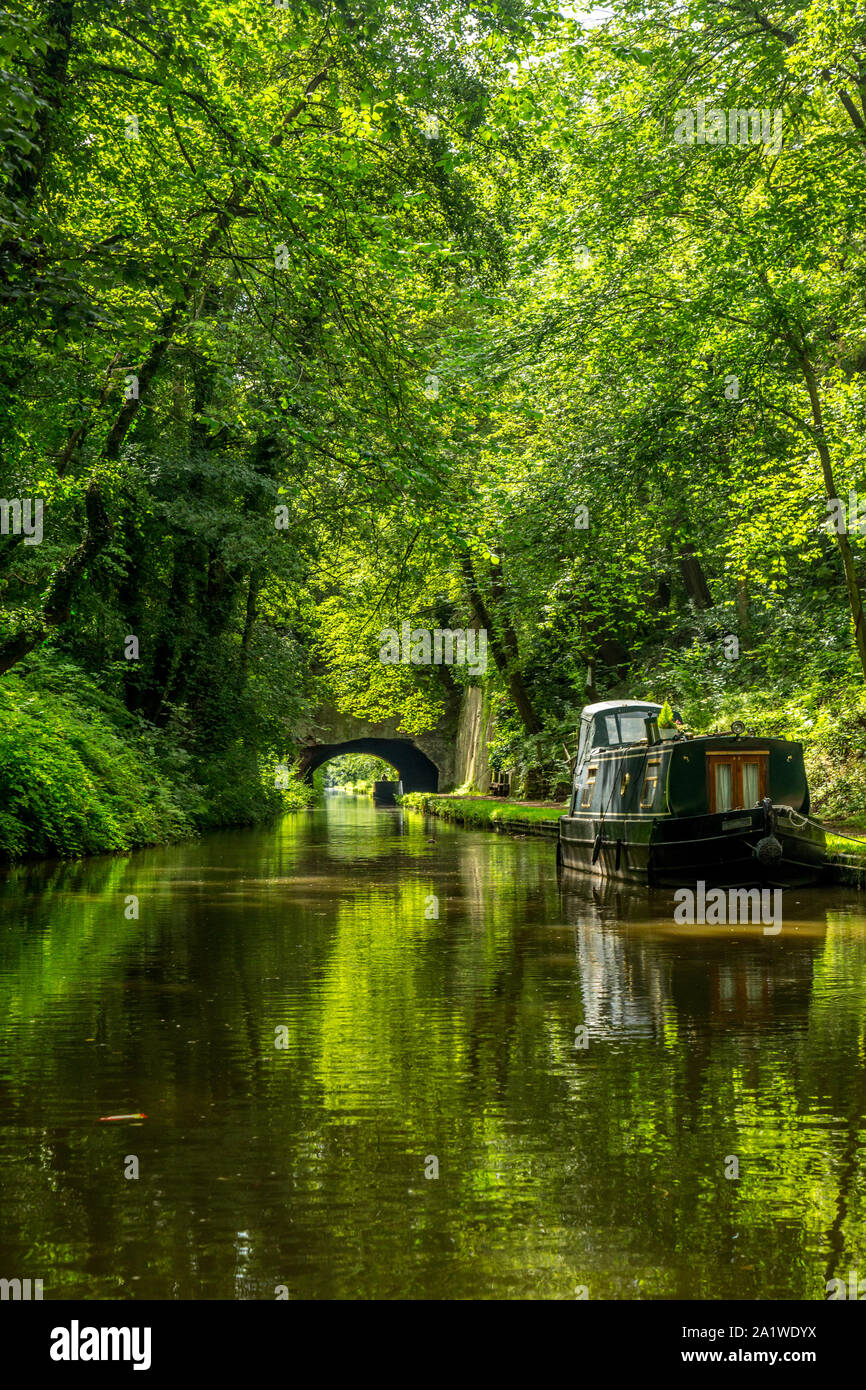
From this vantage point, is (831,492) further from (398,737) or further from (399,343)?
(398,737)

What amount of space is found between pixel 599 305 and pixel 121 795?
12.0 metres

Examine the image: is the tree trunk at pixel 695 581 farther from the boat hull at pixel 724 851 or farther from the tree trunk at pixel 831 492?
the boat hull at pixel 724 851

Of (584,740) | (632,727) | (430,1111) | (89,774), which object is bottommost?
(430,1111)

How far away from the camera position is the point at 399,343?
12125mm

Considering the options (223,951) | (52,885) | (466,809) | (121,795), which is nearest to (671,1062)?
(223,951)

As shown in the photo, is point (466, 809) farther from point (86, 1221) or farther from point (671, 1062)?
point (86, 1221)

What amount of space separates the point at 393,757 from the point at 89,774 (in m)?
50.2

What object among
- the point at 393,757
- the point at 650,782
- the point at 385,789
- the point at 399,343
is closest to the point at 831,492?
the point at 650,782

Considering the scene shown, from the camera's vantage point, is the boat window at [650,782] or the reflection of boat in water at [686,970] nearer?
the reflection of boat in water at [686,970]

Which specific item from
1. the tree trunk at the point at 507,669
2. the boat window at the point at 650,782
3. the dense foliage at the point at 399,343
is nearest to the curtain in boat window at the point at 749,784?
the boat window at the point at 650,782

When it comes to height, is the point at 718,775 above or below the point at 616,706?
below

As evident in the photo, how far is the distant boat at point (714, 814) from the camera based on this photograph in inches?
596

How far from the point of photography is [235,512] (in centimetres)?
2634

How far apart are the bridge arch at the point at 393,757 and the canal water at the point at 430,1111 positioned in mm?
48564
